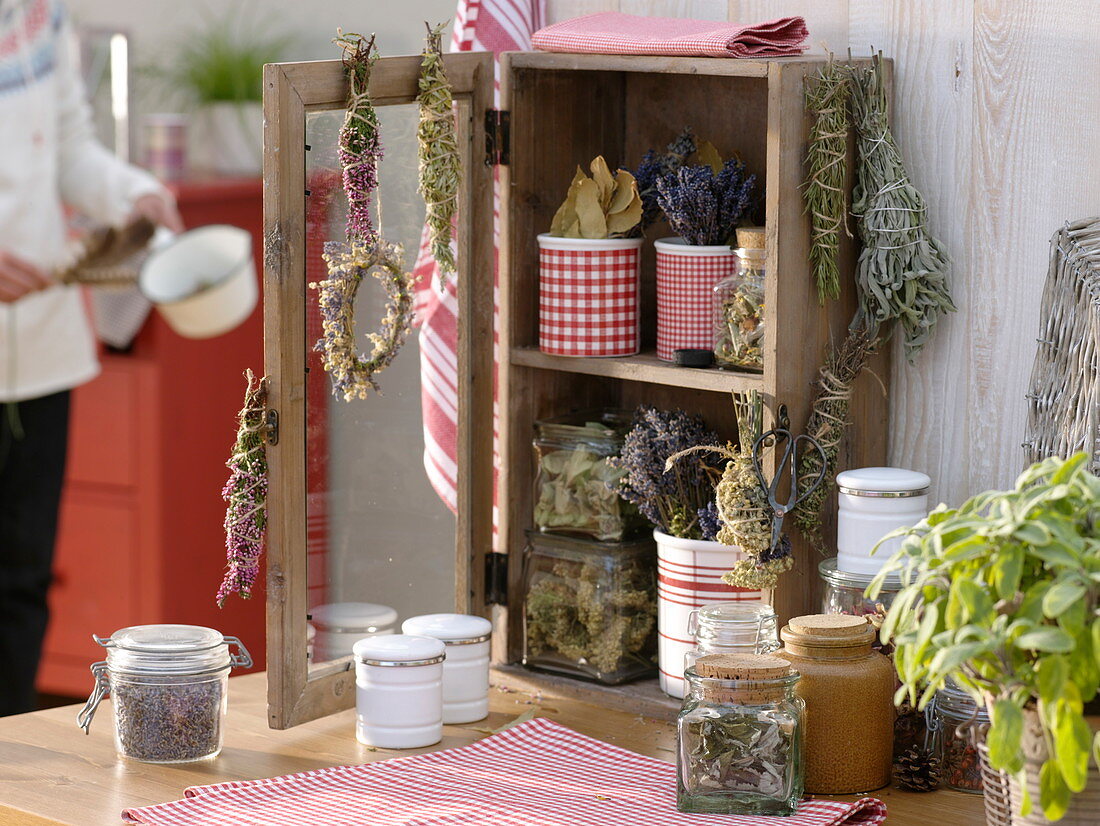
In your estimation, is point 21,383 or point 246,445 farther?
point 246,445

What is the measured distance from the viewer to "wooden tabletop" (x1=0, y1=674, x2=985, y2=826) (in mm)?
1347

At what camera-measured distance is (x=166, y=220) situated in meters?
0.79

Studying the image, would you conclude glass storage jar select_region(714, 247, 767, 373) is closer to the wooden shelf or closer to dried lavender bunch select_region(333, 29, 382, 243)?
the wooden shelf

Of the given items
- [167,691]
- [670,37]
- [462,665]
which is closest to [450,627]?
[462,665]

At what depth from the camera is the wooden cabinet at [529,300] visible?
149 centimetres

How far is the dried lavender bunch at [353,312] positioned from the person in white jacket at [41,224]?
0.69 metres

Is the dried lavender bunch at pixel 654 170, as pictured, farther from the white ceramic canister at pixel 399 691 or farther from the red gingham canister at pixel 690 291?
the white ceramic canister at pixel 399 691

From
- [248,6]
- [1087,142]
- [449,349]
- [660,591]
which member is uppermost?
[248,6]

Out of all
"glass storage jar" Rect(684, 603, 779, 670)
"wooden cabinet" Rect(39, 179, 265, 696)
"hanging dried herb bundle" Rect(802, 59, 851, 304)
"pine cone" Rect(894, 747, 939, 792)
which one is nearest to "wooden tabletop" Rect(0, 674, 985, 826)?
"pine cone" Rect(894, 747, 939, 792)

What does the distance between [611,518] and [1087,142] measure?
0.61 metres

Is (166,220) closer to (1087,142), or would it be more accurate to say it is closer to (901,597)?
(901,597)

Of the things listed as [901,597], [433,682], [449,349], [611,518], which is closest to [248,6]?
[449,349]

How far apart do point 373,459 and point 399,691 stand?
262 millimetres

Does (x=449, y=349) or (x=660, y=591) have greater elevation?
(x=449, y=349)
